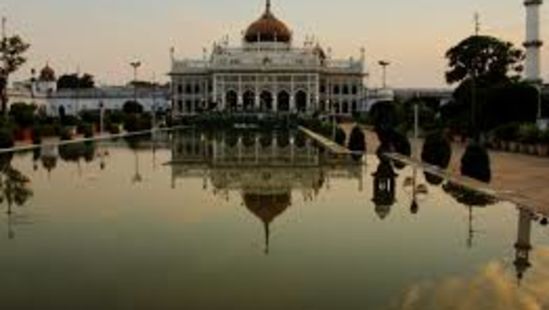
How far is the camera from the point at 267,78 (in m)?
75.5

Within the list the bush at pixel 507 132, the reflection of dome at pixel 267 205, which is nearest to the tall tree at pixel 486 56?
the bush at pixel 507 132

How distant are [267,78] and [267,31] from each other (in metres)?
4.57

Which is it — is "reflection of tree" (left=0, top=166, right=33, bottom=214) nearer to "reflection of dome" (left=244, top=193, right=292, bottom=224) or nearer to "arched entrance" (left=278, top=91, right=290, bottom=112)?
"reflection of dome" (left=244, top=193, right=292, bottom=224)

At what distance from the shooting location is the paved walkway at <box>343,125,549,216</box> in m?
13.2

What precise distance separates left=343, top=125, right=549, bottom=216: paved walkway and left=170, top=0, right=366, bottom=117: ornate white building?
49.5 m

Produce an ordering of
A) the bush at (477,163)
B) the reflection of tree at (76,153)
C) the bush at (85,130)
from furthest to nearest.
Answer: the bush at (85,130), the reflection of tree at (76,153), the bush at (477,163)

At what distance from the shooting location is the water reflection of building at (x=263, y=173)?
1329cm

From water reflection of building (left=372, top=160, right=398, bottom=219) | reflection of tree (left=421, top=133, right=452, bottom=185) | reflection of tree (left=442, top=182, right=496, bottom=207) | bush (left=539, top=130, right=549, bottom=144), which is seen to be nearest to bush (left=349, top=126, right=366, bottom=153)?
bush (left=539, top=130, right=549, bottom=144)

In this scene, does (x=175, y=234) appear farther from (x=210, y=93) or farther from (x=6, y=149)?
(x=210, y=93)

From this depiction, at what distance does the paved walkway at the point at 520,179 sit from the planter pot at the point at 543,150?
1.04 ft

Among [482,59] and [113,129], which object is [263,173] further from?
[482,59]

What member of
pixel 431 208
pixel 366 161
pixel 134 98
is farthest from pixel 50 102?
pixel 431 208

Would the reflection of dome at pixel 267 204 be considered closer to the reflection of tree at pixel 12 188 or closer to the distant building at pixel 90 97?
the reflection of tree at pixel 12 188

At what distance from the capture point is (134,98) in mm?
80875
